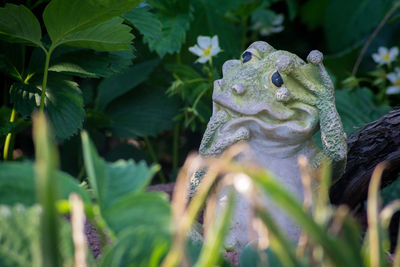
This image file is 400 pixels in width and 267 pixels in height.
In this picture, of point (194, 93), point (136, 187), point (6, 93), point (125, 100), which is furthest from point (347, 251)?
point (125, 100)

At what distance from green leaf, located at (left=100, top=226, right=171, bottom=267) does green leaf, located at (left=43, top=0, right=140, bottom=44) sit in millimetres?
556

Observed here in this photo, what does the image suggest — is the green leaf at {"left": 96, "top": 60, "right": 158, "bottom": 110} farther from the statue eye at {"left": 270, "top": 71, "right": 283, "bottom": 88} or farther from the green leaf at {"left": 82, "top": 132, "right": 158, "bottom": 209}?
the green leaf at {"left": 82, "top": 132, "right": 158, "bottom": 209}

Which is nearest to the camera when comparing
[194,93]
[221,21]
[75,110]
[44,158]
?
[44,158]

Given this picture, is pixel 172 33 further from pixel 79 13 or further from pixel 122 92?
pixel 79 13

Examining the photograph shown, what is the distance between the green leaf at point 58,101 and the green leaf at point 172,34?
0.97ft

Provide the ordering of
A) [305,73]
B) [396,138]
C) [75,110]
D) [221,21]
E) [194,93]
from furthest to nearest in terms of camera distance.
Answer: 1. [221,21]
2. [194,93]
3. [75,110]
4. [396,138]
5. [305,73]

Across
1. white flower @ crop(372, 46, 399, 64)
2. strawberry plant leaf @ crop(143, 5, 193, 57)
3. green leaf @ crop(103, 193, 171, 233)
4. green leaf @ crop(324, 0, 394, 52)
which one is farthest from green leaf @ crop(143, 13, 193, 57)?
green leaf @ crop(103, 193, 171, 233)

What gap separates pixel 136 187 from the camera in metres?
0.49

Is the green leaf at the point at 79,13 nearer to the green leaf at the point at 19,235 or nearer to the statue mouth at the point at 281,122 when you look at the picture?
the statue mouth at the point at 281,122

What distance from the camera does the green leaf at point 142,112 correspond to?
59.9 inches

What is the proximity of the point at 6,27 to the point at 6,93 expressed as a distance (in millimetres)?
427

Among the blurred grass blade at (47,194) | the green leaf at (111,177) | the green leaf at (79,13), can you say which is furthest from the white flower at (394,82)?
the blurred grass blade at (47,194)

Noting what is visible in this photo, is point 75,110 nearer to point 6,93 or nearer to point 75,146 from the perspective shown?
point 6,93

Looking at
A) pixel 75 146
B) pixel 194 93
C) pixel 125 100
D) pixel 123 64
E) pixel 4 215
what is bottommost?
pixel 75 146
